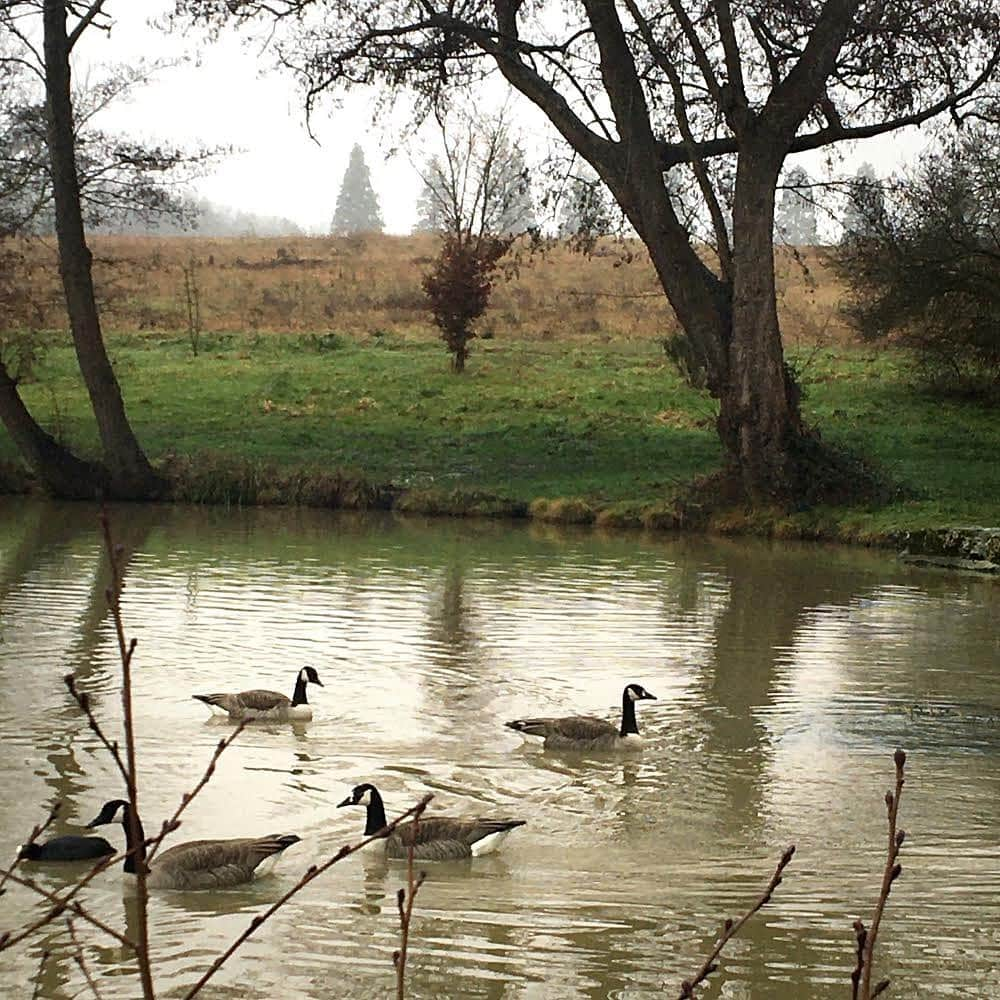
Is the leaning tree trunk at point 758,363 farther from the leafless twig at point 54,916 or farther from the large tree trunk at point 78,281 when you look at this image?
the leafless twig at point 54,916

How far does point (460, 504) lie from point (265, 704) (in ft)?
57.0

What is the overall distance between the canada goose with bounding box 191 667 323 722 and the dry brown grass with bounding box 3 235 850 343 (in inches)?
1262

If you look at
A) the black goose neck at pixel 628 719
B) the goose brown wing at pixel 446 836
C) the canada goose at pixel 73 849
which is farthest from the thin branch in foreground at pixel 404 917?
the black goose neck at pixel 628 719

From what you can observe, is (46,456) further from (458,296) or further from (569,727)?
(569,727)

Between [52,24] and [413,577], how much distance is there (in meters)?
13.9

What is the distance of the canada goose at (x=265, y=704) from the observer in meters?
11.4

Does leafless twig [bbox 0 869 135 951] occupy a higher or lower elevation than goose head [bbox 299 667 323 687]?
higher

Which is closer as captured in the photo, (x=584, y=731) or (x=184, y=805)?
(x=184, y=805)

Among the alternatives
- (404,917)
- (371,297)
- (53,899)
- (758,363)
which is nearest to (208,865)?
(53,899)

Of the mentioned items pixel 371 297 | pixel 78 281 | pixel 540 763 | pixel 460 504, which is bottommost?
pixel 540 763

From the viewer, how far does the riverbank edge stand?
25.5m

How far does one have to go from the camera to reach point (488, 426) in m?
35.5

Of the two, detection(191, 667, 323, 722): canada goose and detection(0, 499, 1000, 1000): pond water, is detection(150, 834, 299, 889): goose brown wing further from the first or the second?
detection(191, 667, 323, 722): canada goose

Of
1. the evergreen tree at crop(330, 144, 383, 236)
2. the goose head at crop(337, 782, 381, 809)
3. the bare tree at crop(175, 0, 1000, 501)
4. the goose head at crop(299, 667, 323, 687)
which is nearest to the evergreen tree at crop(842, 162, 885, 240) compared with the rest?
the bare tree at crop(175, 0, 1000, 501)
